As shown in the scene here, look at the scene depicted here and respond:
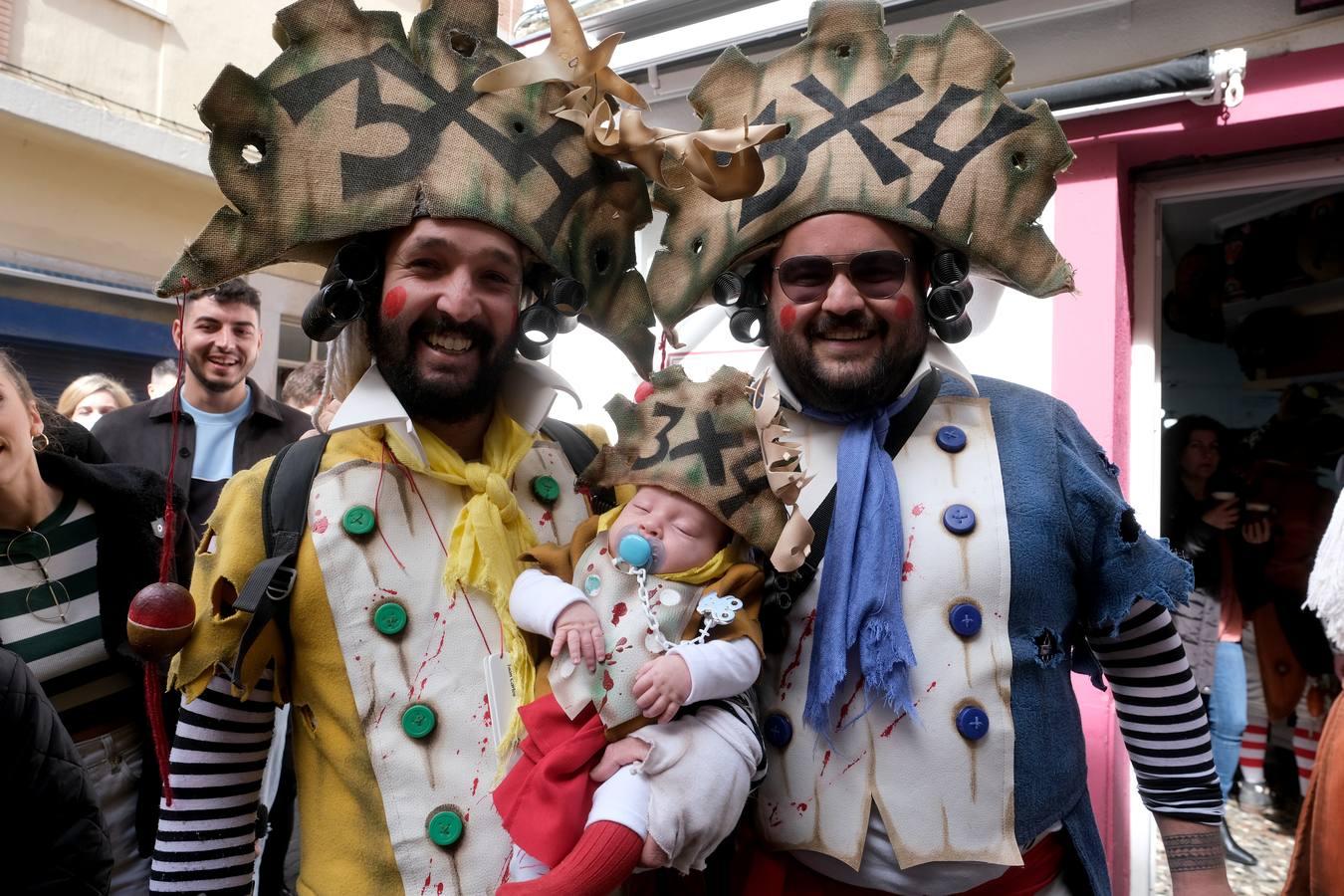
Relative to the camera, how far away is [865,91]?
2074 millimetres

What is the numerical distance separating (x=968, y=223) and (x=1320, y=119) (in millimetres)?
2148

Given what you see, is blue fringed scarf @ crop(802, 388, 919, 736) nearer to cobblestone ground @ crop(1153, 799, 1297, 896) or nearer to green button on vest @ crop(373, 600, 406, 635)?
green button on vest @ crop(373, 600, 406, 635)

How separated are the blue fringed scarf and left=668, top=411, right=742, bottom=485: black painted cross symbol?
25 cm

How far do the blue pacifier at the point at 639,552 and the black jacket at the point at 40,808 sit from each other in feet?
3.50

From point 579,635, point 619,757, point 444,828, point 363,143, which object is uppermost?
point 363,143

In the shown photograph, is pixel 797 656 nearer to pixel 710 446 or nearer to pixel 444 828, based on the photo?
pixel 710 446

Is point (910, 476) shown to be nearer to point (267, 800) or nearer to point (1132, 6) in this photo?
point (267, 800)

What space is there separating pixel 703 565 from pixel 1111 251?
2565 mm

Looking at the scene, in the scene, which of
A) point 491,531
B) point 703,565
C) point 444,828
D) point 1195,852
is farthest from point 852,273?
point 1195,852

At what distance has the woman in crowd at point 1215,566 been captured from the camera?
→ 473cm

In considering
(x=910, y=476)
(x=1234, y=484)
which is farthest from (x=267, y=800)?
(x=1234, y=484)

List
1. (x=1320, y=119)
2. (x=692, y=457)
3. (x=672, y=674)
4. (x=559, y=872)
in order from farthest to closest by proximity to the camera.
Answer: (x=1320, y=119)
(x=692, y=457)
(x=672, y=674)
(x=559, y=872)

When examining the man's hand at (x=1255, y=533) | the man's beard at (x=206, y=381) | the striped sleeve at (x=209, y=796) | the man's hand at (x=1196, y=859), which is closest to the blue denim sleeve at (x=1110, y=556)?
the man's hand at (x=1196, y=859)

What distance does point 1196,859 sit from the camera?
1987 mm
